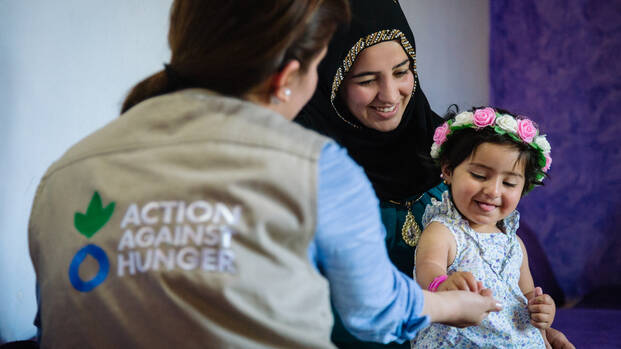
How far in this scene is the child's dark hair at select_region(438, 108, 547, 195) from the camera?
5.90 ft

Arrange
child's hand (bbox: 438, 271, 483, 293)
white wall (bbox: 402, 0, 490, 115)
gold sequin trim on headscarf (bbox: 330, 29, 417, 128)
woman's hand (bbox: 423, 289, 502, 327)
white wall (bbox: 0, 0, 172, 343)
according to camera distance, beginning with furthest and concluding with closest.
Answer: white wall (bbox: 402, 0, 490, 115) → gold sequin trim on headscarf (bbox: 330, 29, 417, 128) → white wall (bbox: 0, 0, 172, 343) → child's hand (bbox: 438, 271, 483, 293) → woman's hand (bbox: 423, 289, 502, 327)

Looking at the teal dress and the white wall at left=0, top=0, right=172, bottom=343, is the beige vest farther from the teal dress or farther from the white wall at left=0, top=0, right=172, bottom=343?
the teal dress

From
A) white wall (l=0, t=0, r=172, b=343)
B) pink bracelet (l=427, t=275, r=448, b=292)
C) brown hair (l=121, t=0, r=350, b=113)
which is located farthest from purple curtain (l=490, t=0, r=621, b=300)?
brown hair (l=121, t=0, r=350, b=113)

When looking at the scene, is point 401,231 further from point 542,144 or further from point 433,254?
point 542,144

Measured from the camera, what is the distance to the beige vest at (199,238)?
2.98 ft

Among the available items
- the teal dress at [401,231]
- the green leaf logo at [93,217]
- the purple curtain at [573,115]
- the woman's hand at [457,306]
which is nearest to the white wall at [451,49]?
the purple curtain at [573,115]

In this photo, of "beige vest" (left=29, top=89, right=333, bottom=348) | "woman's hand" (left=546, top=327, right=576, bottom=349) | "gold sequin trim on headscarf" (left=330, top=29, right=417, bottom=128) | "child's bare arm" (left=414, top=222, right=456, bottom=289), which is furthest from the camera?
"gold sequin trim on headscarf" (left=330, top=29, right=417, bottom=128)

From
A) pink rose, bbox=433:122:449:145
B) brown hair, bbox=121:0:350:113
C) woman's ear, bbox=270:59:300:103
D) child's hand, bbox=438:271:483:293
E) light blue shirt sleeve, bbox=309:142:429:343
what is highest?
brown hair, bbox=121:0:350:113

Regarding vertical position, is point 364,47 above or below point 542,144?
above

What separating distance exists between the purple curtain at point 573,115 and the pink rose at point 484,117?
68.4 inches

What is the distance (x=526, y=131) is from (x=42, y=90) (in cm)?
143

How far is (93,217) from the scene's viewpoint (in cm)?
99

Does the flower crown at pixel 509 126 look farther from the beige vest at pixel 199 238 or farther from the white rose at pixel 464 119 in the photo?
the beige vest at pixel 199 238

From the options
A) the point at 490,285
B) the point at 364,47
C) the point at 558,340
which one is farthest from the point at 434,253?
the point at 364,47
